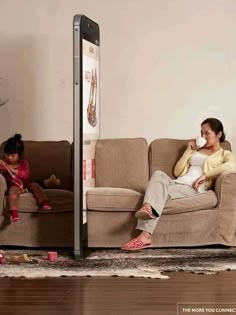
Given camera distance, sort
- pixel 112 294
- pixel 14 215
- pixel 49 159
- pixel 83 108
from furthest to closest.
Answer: pixel 49 159 < pixel 14 215 < pixel 83 108 < pixel 112 294

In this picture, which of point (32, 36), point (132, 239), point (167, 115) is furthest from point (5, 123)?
point (132, 239)

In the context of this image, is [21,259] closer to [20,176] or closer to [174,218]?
[20,176]

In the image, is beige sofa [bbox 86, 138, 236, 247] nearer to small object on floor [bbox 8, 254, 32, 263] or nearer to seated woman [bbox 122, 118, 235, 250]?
seated woman [bbox 122, 118, 235, 250]

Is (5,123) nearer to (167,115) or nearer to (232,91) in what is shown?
(167,115)

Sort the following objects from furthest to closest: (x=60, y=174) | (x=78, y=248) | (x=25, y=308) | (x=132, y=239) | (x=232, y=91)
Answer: (x=232, y=91) → (x=60, y=174) → (x=132, y=239) → (x=78, y=248) → (x=25, y=308)

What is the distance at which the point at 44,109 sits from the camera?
6.22 m

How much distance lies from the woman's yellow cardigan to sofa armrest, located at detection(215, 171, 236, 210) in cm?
11

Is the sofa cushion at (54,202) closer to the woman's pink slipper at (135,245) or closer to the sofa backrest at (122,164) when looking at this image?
the sofa backrest at (122,164)

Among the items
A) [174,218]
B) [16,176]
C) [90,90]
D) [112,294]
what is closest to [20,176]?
[16,176]

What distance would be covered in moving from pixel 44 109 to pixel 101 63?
66cm

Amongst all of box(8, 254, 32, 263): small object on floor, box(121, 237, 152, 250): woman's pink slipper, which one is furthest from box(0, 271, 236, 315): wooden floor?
box(121, 237, 152, 250): woman's pink slipper

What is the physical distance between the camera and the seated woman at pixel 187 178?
4828 millimetres

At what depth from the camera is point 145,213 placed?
15.6 feet

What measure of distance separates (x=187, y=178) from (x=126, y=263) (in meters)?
1.08
